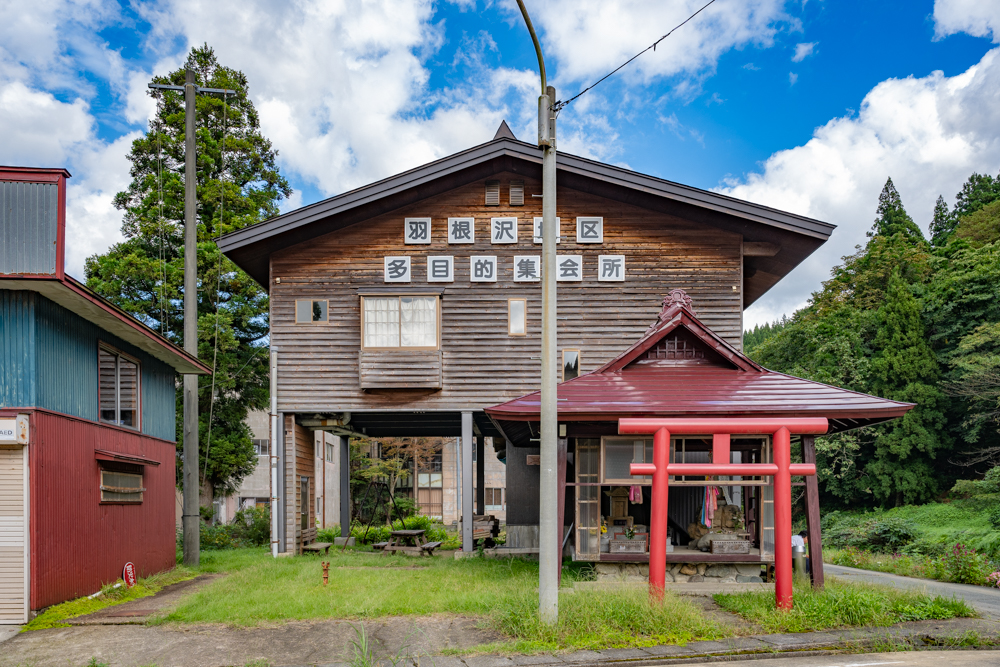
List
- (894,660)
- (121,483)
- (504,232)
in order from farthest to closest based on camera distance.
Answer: (504,232)
(121,483)
(894,660)

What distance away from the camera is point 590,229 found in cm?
1933

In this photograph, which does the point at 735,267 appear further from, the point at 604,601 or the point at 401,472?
the point at 401,472

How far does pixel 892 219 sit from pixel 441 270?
44.7 meters

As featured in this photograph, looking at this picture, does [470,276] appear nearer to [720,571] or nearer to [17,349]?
[720,571]

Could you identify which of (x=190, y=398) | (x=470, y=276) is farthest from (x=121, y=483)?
(x=470, y=276)

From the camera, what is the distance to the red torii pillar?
11.0 m

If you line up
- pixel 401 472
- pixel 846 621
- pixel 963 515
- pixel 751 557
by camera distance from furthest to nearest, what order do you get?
pixel 401 472, pixel 963 515, pixel 751 557, pixel 846 621

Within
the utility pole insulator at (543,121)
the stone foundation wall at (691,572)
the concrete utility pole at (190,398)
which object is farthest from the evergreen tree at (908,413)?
the utility pole insulator at (543,121)

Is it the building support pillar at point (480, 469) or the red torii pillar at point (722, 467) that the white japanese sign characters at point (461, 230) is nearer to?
the red torii pillar at point (722, 467)

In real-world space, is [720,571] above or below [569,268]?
below

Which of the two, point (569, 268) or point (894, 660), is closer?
point (894, 660)

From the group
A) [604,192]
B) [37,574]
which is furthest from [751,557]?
[37,574]

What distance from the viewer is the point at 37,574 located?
37.5ft

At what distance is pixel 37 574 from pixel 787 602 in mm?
10624
